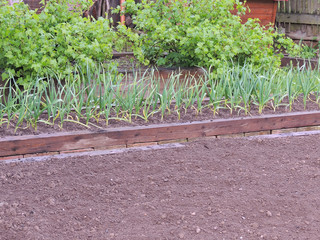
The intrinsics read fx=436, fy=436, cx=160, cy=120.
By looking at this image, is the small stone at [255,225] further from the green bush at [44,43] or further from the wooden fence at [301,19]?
the wooden fence at [301,19]

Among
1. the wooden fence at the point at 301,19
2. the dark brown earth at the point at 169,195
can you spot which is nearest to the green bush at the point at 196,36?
the dark brown earth at the point at 169,195

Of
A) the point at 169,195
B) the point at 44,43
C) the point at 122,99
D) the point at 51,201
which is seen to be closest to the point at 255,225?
the point at 169,195

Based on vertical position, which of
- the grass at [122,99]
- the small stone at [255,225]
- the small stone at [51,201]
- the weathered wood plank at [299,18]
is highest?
the weathered wood plank at [299,18]

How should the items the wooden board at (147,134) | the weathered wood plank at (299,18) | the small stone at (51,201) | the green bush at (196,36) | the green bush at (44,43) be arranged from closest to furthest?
1. the small stone at (51,201)
2. the wooden board at (147,134)
3. the green bush at (44,43)
4. the green bush at (196,36)
5. the weathered wood plank at (299,18)

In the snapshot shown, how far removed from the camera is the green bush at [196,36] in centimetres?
449

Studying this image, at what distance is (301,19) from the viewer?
914 cm

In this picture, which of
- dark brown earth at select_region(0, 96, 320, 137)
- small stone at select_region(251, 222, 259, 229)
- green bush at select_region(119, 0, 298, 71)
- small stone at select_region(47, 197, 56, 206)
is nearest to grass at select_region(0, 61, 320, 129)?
dark brown earth at select_region(0, 96, 320, 137)

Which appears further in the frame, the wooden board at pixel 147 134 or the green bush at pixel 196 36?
the green bush at pixel 196 36

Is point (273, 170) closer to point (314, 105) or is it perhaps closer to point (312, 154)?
point (312, 154)

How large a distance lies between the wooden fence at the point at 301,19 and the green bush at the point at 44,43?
19.0ft

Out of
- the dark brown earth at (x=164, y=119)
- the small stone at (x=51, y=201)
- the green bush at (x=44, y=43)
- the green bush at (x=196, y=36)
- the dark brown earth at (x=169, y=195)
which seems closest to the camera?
the dark brown earth at (x=169, y=195)

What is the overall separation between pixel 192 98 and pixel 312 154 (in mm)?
1216

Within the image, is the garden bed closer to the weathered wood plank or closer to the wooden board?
the wooden board

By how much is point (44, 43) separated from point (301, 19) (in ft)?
22.2
